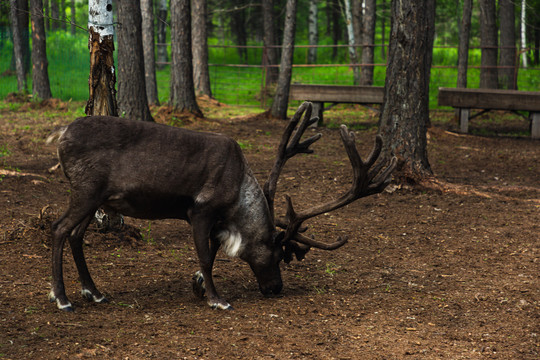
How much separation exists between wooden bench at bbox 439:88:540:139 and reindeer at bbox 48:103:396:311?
1018cm

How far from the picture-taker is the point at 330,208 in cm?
548

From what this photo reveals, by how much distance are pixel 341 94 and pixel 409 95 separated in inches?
263

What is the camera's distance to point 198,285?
5.18 m

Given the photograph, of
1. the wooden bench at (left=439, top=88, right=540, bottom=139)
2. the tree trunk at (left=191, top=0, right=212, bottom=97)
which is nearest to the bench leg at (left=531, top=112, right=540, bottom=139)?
the wooden bench at (left=439, top=88, right=540, bottom=139)

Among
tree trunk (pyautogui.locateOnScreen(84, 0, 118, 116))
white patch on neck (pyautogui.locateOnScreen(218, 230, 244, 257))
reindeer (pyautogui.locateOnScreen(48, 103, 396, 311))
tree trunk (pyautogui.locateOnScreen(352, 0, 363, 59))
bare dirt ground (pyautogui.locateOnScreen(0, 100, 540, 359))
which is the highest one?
tree trunk (pyautogui.locateOnScreen(352, 0, 363, 59))

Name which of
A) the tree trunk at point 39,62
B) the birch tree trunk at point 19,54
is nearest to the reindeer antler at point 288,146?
the tree trunk at point 39,62

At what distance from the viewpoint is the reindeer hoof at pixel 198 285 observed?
5.16 meters

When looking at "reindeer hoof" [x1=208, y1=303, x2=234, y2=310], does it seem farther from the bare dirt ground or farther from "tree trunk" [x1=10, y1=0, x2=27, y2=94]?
"tree trunk" [x1=10, y1=0, x2=27, y2=94]

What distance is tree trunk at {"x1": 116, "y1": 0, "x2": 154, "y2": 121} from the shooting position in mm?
12719

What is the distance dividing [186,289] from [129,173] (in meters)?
1.28

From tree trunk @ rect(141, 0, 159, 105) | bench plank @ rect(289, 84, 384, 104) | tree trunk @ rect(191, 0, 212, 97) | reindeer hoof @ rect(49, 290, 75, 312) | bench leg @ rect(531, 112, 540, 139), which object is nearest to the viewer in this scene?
reindeer hoof @ rect(49, 290, 75, 312)

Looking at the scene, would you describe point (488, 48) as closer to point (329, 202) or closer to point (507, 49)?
point (507, 49)

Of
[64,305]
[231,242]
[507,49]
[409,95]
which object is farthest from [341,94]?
[64,305]

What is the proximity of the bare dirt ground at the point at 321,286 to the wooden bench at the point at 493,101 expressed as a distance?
4.89 metres
